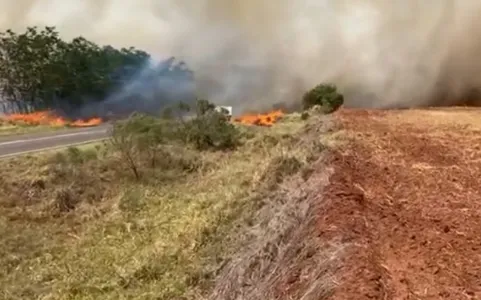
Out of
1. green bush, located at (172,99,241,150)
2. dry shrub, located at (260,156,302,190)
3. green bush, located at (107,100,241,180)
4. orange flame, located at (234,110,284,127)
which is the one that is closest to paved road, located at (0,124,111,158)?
green bush, located at (107,100,241,180)

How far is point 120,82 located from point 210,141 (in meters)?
36.2

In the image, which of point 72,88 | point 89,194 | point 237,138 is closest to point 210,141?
point 237,138

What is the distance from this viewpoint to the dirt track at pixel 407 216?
5125 millimetres

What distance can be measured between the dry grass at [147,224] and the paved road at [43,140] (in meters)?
3.24

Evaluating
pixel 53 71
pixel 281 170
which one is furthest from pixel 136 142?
pixel 53 71

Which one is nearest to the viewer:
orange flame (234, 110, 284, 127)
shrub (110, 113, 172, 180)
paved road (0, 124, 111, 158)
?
shrub (110, 113, 172, 180)

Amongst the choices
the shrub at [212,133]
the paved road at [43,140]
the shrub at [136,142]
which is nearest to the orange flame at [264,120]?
the shrub at [212,133]

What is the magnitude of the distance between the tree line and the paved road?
887 inches

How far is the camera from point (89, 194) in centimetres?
1947

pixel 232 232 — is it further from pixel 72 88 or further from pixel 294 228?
pixel 72 88

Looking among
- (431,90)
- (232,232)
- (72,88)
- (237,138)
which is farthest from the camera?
(72,88)

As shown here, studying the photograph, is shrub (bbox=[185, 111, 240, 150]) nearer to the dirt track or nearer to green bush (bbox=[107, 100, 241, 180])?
green bush (bbox=[107, 100, 241, 180])

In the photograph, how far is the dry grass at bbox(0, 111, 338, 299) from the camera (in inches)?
383

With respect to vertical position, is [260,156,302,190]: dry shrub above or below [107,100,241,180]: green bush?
above
